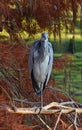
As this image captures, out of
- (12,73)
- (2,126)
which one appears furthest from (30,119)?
(2,126)

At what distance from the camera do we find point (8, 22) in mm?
2785

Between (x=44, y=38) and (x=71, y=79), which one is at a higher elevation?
(x=44, y=38)

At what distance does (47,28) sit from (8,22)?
0.84 ft

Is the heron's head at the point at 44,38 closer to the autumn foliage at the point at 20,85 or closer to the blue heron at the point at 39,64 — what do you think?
the blue heron at the point at 39,64

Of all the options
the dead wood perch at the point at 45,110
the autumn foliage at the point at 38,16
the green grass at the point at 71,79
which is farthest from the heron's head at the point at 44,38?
the green grass at the point at 71,79

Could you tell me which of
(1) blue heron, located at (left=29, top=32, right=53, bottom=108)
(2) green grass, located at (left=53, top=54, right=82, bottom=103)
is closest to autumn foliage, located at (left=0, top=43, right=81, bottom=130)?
(1) blue heron, located at (left=29, top=32, right=53, bottom=108)

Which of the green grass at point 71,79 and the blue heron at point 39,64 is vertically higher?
the blue heron at point 39,64

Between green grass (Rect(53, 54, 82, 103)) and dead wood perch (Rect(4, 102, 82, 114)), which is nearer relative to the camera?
dead wood perch (Rect(4, 102, 82, 114))

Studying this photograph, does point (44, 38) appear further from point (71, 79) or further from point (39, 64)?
point (71, 79)

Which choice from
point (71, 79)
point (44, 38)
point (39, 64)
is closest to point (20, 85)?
point (39, 64)

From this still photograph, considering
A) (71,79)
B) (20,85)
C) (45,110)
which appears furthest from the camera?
(71,79)

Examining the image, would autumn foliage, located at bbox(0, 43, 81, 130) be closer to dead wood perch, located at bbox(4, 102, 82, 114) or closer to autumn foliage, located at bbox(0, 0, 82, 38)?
autumn foliage, located at bbox(0, 0, 82, 38)

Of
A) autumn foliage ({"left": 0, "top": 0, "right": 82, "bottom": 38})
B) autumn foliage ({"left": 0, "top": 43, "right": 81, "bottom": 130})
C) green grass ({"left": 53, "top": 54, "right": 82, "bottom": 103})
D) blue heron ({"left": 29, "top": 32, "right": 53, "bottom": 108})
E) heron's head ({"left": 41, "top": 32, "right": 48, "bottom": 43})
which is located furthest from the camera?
green grass ({"left": 53, "top": 54, "right": 82, "bottom": 103})

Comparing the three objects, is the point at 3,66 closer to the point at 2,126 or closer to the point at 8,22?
the point at 8,22
